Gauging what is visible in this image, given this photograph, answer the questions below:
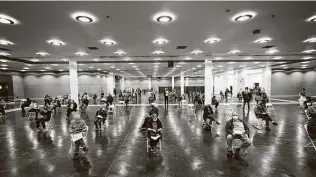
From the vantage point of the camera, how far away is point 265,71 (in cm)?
2173

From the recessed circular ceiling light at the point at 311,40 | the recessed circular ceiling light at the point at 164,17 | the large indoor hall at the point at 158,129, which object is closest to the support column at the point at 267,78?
the recessed circular ceiling light at the point at 311,40

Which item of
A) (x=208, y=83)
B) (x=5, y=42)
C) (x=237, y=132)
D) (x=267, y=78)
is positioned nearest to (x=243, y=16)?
(x=237, y=132)

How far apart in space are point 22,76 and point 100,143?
30.6m

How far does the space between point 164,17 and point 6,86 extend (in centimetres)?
3235

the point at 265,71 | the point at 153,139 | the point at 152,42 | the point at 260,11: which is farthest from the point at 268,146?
the point at 265,71

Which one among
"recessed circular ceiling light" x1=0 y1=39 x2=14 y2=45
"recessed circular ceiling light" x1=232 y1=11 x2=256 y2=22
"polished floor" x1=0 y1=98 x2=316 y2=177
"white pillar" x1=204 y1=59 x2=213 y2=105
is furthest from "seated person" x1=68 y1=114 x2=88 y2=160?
"white pillar" x1=204 y1=59 x2=213 y2=105

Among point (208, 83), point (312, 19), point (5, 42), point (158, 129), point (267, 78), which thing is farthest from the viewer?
point (267, 78)

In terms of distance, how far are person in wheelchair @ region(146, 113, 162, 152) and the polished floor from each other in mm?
364

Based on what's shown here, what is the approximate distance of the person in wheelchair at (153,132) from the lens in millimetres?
4828

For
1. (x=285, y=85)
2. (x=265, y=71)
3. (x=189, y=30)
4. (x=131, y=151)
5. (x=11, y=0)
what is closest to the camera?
(x=11, y=0)

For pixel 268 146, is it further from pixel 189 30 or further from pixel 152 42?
pixel 152 42

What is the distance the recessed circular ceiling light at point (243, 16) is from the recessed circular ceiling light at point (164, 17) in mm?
1985

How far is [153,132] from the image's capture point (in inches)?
194

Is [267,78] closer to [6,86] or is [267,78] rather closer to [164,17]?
[164,17]
